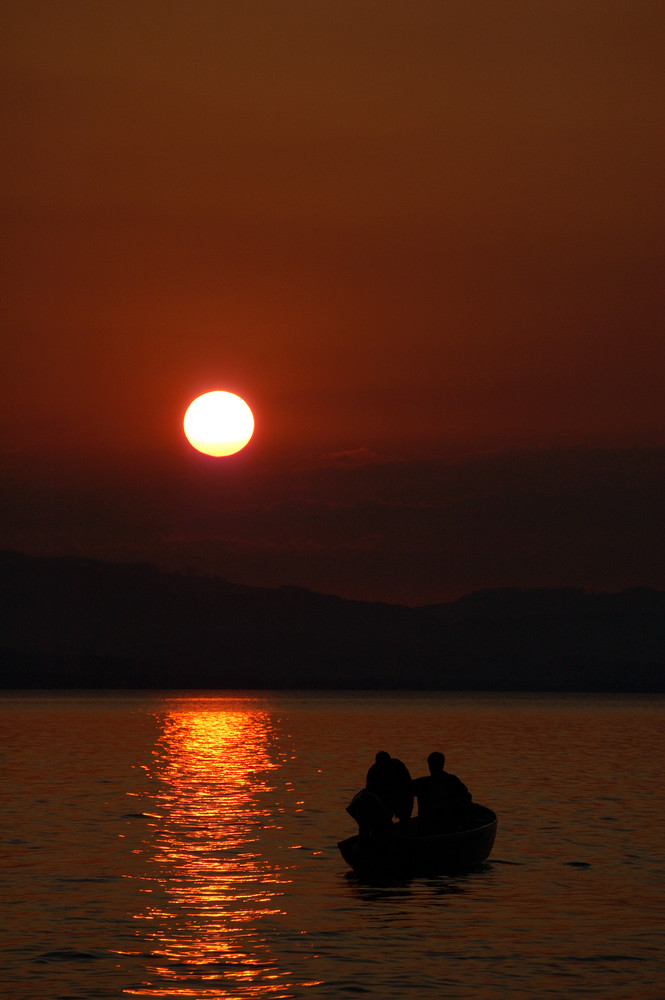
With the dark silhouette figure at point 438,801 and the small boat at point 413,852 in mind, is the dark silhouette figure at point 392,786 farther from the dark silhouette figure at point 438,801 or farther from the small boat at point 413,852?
the dark silhouette figure at point 438,801

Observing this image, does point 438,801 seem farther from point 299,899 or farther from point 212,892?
point 212,892

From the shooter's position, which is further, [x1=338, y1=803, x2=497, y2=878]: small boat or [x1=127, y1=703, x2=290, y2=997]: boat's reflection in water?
[x1=338, y1=803, x2=497, y2=878]: small boat

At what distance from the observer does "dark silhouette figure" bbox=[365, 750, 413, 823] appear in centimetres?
3334

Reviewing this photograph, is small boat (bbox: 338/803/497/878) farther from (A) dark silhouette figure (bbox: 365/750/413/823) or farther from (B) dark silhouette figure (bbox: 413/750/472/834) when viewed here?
(A) dark silhouette figure (bbox: 365/750/413/823)

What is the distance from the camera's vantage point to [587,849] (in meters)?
40.9

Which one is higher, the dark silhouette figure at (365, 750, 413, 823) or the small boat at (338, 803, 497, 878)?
the dark silhouette figure at (365, 750, 413, 823)

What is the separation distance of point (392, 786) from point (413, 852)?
1566 mm

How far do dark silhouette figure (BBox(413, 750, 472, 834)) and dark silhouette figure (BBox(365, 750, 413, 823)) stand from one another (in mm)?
656

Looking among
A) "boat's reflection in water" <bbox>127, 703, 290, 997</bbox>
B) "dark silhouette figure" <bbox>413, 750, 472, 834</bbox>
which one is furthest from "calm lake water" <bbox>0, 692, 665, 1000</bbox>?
"dark silhouette figure" <bbox>413, 750, 472, 834</bbox>

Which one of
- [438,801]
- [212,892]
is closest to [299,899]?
[212,892]

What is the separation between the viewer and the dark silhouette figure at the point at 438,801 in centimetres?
3419

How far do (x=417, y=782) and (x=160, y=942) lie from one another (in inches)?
404

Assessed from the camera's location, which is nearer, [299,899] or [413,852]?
[299,899]

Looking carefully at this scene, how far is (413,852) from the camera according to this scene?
33.0 metres
